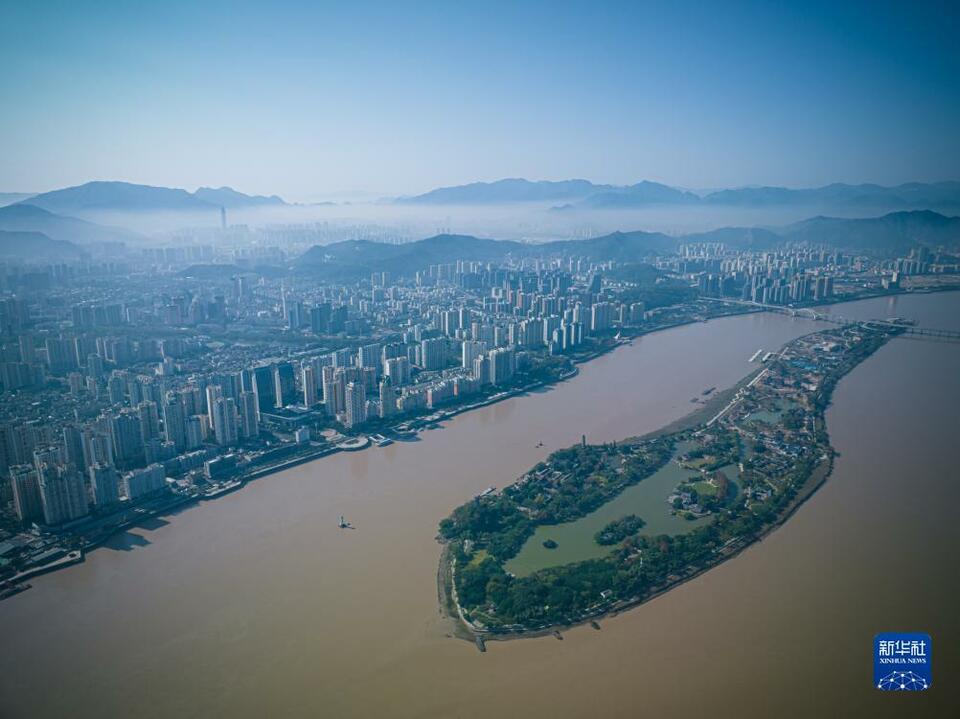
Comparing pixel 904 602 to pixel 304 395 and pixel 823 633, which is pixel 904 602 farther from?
pixel 304 395

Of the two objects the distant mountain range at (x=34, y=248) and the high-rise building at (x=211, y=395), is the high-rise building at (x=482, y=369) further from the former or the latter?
the distant mountain range at (x=34, y=248)

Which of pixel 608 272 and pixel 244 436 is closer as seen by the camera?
pixel 244 436

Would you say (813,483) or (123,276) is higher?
(123,276)

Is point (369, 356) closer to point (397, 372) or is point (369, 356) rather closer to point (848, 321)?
point (397, 372)

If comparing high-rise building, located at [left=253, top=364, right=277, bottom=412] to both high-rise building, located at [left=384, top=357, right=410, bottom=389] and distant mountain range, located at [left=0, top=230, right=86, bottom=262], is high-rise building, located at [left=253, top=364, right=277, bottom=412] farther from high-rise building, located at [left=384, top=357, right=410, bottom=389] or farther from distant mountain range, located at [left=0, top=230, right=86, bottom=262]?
distant mountain range, located at [left=0, top=230, right=86, bottom=262]

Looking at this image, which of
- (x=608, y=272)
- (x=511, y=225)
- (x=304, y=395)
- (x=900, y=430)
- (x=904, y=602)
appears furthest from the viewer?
(x=511, y=225)

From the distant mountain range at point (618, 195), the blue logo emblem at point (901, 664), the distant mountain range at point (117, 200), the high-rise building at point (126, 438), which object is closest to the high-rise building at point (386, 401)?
the high-rise building at point (126, 438)

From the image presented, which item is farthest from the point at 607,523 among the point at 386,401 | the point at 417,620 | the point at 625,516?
the point at 386,401

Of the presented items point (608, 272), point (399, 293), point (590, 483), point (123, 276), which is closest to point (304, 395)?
point (590, 483)

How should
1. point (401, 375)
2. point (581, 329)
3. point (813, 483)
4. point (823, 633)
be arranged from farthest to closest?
point (581, 329)
point (401, 375)
point (813, 483)
point (823, 633)
